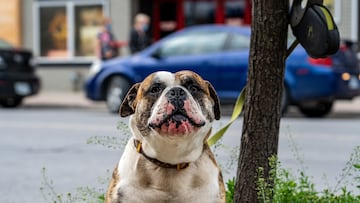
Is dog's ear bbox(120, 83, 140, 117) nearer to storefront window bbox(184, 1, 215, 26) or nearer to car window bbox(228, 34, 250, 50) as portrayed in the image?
car window bbox(228, 34, 250, 50)

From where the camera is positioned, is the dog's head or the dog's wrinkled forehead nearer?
the dog's head

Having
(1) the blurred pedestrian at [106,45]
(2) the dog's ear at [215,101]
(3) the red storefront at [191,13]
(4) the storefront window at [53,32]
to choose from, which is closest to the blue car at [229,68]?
(1) the blurred pedestrian at [106,45]

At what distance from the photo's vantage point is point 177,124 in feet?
9.41

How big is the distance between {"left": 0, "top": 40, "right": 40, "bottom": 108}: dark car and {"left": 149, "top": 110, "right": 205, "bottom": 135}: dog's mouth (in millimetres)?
14733

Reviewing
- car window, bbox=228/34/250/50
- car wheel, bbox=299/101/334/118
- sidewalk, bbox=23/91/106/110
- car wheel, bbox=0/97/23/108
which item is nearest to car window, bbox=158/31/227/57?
car window, bbox=228/34/250/50

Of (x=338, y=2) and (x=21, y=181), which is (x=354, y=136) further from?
(x=338, y=2)

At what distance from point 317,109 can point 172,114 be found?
12103mm

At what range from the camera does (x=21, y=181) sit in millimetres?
7914

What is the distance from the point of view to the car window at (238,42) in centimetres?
1431

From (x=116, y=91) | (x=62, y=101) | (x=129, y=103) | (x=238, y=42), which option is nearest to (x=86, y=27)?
(x=62, y=101)

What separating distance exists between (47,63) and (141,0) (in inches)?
125

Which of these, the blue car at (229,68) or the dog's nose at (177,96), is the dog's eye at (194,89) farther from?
the blue car at (229,68)

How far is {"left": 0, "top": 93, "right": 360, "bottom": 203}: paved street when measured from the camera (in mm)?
7703

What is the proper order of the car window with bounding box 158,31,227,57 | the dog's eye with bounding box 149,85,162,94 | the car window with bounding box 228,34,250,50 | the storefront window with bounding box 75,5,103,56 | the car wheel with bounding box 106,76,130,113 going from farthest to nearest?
the storefront window with bounding box 75,5,103,56 < the car wheel with bounding box 106,76,130,113 < the car window with bounding box 158,31,227,57 < the car window with bounding box 228,34,250,50 < the dog's eye with bounding box 149,85,162,94
